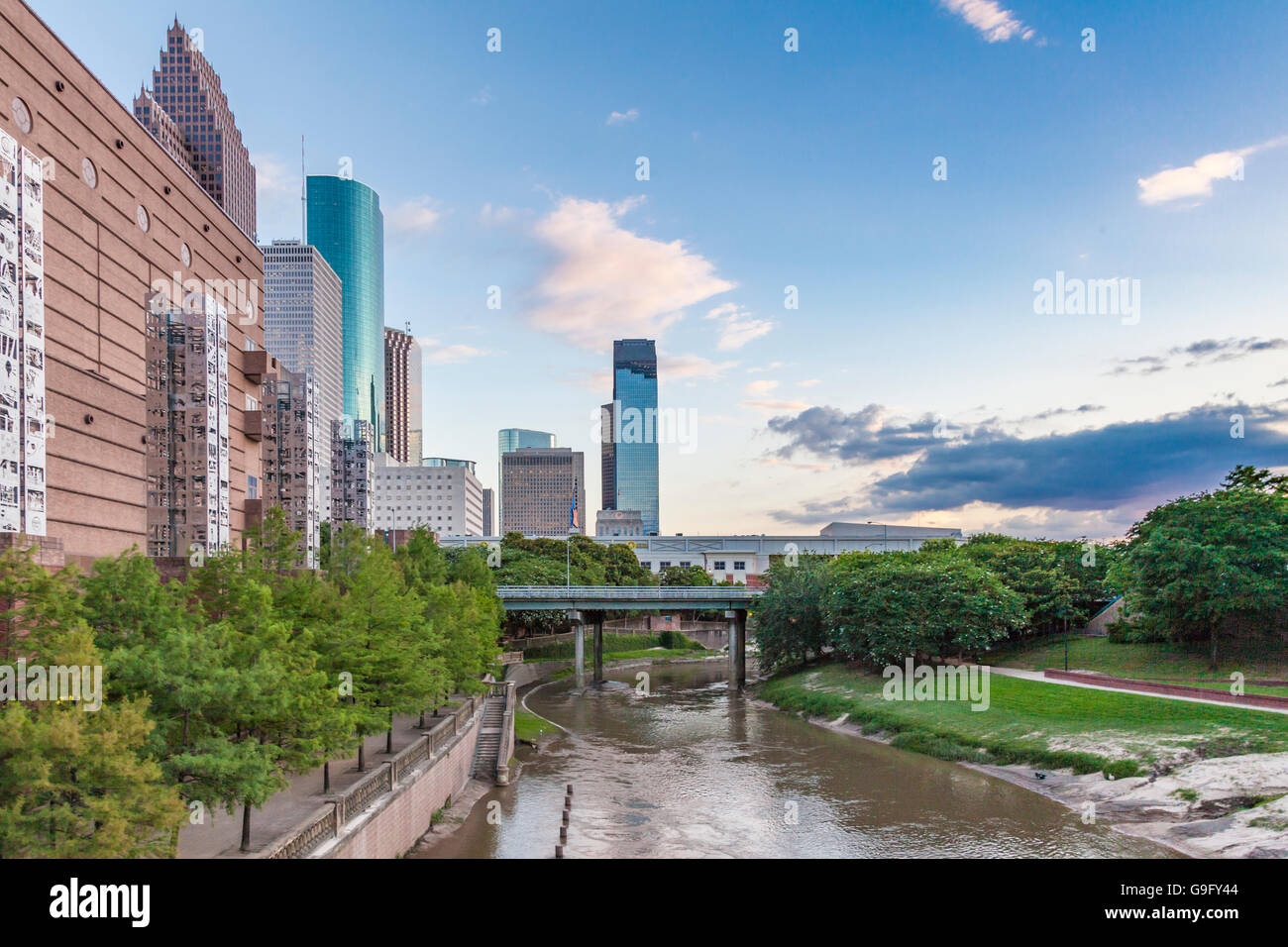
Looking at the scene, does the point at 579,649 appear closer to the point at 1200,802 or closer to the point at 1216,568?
the point at 1216,568

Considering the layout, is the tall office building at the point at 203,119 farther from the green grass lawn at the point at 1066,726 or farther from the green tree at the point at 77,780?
the green tree at the point at 77,780

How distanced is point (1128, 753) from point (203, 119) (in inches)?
7805

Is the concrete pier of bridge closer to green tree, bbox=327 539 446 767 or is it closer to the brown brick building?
the brown brick building

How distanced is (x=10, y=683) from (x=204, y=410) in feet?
146

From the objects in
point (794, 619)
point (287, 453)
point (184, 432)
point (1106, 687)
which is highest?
point (184, 432)

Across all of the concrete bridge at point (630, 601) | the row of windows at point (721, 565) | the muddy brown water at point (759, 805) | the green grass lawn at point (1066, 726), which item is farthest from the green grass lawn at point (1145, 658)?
the row of windows at point (721, 565)

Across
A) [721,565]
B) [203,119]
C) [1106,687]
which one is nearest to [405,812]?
[1106,687]

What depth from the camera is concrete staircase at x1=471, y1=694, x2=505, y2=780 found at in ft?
136

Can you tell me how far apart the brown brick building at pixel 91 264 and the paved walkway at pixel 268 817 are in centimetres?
1925

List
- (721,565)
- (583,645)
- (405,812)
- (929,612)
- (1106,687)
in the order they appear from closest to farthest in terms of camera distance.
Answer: (405,812) < (1106,687) < (929,612) < (583,645) < (721,565)

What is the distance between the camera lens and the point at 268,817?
2414cm

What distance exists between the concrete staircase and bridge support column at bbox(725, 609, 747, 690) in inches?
1369
